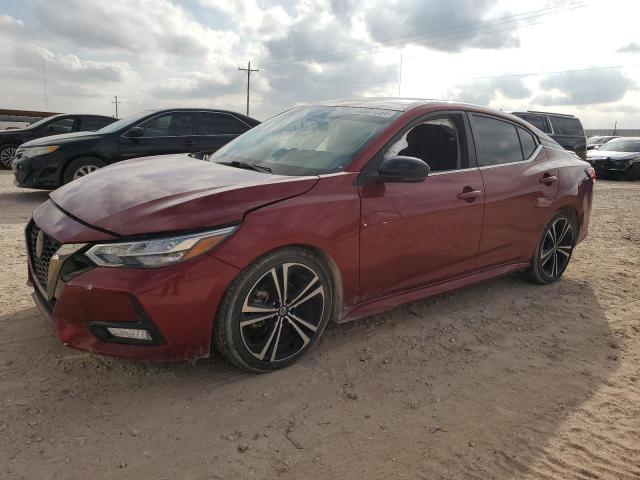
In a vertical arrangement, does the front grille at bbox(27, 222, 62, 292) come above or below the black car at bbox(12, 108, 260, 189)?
below

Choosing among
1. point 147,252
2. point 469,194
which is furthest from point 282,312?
point 469,194

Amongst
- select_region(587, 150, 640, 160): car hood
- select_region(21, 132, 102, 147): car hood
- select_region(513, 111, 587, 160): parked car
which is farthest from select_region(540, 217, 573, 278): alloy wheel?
select_region(587, 150, 640, 160): car hood

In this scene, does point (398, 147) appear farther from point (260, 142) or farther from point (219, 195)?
point (219, 195)

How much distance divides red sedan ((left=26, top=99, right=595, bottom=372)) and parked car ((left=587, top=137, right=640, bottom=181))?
14.6 meters

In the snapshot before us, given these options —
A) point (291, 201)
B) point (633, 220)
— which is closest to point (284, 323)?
point (291, 201)

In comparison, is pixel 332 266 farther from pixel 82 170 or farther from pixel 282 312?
pixel 82 170

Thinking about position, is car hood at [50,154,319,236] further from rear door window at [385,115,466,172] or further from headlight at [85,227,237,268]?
rear door window at [385,115,466,172]

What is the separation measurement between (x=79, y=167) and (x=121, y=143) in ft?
2.37

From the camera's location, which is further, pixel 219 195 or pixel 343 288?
pixel 343 288

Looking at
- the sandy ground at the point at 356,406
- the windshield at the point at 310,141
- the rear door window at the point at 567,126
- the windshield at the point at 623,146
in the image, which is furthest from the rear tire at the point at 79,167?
the windshield at the point at 623,146

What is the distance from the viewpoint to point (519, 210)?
422 centimetres

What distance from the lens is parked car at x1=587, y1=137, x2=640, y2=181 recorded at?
16.8m

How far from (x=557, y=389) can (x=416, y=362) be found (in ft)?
2.68

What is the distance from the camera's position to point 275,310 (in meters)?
2.92
